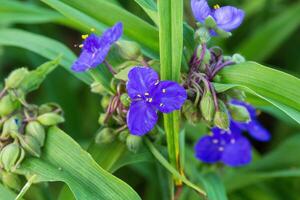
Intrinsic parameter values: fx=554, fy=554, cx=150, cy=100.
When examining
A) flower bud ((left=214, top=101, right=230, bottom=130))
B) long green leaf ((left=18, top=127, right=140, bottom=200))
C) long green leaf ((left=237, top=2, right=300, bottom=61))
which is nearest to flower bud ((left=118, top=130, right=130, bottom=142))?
long green leaf ((left=18, top=127, right=140, bottom=200))

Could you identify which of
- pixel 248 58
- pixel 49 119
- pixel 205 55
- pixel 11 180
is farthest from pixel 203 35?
pixel 248 58

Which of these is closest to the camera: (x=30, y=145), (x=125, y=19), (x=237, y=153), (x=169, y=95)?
(x=169, y=95)

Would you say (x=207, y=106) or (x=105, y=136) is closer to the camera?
(x=207, y=106)

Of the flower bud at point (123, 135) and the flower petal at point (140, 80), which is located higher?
the flower petal at point (140, 80)

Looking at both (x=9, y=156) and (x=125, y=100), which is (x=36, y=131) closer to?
(x=9, y=156)

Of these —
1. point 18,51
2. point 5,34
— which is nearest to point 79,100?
point 18,51

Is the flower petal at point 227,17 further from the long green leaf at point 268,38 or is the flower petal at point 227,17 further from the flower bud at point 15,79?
the long green leaf at point 268,38

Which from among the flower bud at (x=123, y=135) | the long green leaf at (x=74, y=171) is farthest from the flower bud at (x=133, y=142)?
the long green leaf at (x=74, y=171)
